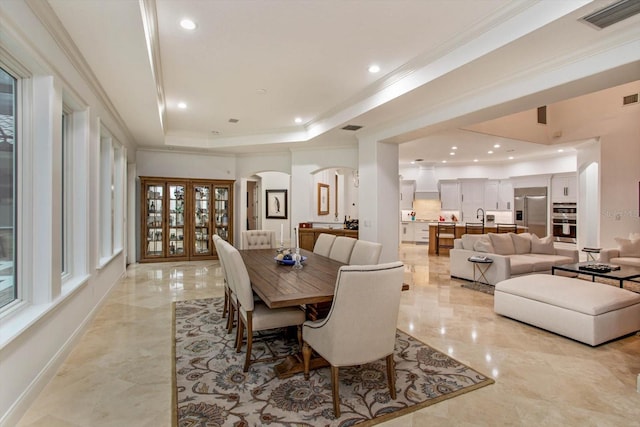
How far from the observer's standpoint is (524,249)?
6266 millimetres

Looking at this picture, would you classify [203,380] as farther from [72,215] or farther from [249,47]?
[249,47]

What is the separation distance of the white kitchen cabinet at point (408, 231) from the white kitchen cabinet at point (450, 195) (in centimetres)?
129

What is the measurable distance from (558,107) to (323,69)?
6.15 meters

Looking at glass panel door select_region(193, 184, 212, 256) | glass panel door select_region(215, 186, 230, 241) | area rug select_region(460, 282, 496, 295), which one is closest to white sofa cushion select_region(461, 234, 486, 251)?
area rug select_region(460, 282, 496, 295)

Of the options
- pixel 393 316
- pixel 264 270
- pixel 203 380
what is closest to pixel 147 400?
pixel 203 380

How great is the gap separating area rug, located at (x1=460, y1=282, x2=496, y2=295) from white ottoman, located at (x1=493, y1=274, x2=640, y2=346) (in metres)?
1.26

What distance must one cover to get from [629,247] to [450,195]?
5.64m

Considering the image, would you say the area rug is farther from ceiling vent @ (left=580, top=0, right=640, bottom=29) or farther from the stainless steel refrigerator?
the stainless steel refrigerator

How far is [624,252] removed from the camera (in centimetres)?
586

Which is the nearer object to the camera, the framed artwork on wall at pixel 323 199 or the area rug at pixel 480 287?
the area rug at pixel 480 287

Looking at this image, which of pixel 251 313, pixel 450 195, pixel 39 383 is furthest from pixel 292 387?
pixel 450 195

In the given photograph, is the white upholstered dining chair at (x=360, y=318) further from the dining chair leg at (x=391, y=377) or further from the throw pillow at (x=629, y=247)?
the throw pillow at (x=629, y=247)

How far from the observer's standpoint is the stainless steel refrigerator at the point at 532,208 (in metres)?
9.83

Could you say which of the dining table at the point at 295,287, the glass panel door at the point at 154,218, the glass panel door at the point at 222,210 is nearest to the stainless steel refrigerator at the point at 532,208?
the glass panel door at the point at 222,210
